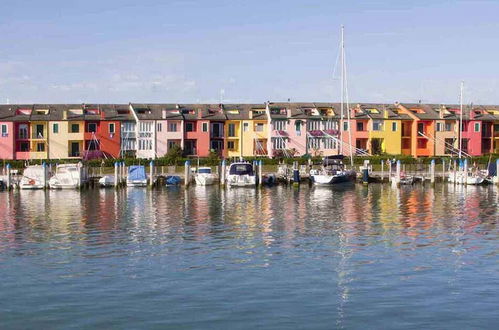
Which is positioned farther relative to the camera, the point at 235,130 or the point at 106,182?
the point at 235,130

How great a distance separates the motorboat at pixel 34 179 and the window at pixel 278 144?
157 feet

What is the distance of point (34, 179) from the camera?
82.8 m

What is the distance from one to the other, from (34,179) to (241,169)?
2408 cm

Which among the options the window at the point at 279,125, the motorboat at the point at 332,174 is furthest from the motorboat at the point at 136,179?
the window at the point at 279,125

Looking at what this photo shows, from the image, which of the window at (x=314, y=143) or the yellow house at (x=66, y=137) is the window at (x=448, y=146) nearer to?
the window at (x=314, y=143)

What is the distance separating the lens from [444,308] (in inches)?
1080

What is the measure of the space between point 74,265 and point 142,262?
129 inches

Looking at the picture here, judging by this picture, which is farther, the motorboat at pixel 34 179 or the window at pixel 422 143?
A: the window at pixel 422 143

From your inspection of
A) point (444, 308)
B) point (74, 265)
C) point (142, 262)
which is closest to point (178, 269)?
point (142, 262)

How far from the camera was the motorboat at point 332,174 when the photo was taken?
85.8 meters

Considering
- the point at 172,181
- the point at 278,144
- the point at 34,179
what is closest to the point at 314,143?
the point at 278,144

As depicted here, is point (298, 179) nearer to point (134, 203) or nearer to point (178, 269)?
point (134, 203)

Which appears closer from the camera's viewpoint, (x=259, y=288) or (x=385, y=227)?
(x=259, y=288)

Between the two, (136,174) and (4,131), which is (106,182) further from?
(4,131)
